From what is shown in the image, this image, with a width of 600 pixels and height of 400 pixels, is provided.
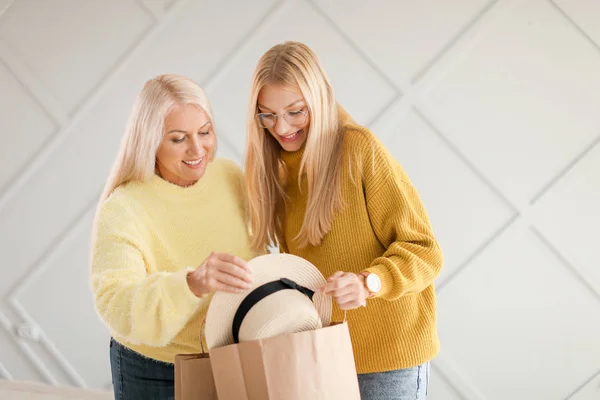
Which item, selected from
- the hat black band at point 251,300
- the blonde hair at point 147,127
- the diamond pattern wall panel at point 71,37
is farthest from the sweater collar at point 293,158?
the diamond pattern wall panel at point 71,37

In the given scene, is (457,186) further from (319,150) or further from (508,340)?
(319,150)

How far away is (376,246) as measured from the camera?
1.47 m

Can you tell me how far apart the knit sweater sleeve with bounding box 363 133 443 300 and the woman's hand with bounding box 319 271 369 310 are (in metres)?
0.05

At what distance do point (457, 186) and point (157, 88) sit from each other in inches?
60.4

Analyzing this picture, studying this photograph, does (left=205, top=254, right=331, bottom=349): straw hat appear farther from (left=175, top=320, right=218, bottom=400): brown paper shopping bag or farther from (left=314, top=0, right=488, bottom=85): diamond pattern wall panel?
(left=314, top=0, right=488, bottom=85): diamond pattern wall panel

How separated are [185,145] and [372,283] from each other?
527 millimetres

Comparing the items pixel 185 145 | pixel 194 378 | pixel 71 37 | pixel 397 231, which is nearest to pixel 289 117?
pixel 185 145

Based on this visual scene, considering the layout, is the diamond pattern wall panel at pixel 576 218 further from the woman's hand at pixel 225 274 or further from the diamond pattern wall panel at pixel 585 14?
the woman's hand at pixel 225 274

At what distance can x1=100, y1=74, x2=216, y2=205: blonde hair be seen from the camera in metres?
1.49

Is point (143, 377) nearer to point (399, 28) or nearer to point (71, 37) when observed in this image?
point (399, 28)

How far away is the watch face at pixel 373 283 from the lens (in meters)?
1.27

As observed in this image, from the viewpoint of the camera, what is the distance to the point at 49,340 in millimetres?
3119

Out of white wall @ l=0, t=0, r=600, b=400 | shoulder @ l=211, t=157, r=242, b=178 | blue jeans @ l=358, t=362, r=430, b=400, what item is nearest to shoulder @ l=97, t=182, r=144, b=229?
shoulder @ l=211, t=157, r=242, b=178

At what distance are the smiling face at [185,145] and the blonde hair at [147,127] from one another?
0.02 meters
